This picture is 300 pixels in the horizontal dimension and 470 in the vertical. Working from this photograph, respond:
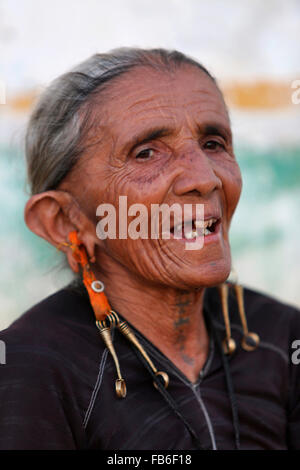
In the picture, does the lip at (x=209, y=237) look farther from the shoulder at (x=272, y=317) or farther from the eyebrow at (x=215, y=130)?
the shoulder at (x=272, y=317)

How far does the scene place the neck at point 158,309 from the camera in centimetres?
223

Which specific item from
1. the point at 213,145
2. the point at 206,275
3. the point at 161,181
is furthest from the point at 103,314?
the point at 213,145

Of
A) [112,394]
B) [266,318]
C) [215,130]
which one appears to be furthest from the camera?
[266,318]

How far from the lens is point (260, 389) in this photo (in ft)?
7.61

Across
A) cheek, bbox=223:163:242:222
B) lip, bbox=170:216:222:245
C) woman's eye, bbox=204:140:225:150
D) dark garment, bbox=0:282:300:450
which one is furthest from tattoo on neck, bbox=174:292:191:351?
woman's eye, bbox=204:140:225:150

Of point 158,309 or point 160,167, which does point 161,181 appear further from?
point 158,309

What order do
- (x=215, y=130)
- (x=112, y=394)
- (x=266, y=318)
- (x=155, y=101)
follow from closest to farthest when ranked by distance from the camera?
(x=112, y=394) < (x=155, y=101) < (x=215, y=130) < (x=266, y=318)

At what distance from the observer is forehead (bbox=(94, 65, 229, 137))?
208cm

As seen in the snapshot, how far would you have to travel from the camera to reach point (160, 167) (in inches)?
81.2

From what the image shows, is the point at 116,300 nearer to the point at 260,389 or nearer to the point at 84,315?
the point at 84,315

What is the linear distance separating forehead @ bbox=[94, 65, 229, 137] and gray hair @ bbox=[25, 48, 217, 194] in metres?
Answer: 0.05

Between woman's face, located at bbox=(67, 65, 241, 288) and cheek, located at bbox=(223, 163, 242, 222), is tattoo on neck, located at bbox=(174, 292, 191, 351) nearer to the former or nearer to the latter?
woman's face, located at bbox=(67, 65, 241, 288)

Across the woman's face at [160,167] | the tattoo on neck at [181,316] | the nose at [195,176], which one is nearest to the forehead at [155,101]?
the woman's face at [160,167]

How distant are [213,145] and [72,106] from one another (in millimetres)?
601
